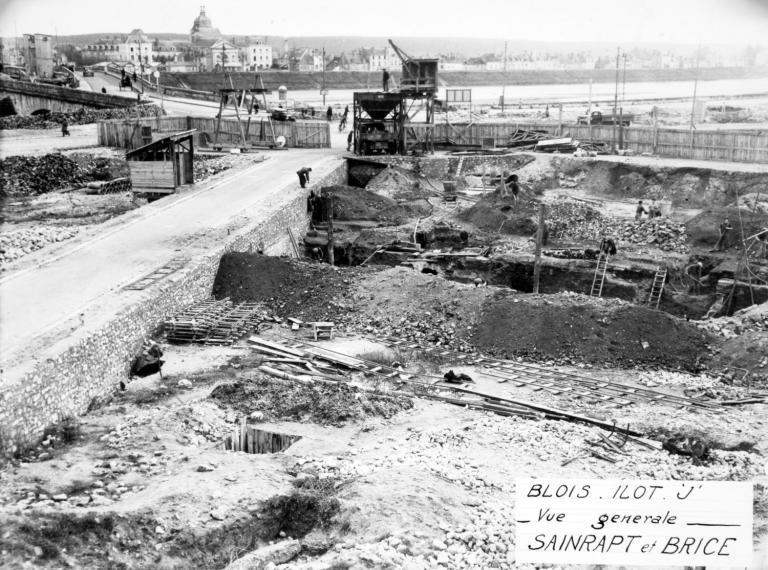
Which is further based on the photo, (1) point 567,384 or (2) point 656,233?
(2) point 656,233

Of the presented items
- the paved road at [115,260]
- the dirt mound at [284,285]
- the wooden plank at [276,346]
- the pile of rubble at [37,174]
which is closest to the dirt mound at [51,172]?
the pile of rubble at [37,174]

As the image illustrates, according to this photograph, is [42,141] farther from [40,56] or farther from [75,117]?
[40,56]

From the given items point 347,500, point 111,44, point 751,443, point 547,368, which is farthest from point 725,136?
point 111,44

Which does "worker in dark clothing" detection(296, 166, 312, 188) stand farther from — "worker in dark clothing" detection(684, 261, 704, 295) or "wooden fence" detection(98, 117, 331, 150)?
"worker in dark clothing" detection(684, 261, 704, 295)

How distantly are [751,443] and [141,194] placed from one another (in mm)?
22108

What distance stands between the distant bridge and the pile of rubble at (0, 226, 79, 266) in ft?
110

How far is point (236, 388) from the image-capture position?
15734mm

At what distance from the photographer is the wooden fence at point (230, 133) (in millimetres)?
43219

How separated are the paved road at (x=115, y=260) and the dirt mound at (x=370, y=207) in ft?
6.32

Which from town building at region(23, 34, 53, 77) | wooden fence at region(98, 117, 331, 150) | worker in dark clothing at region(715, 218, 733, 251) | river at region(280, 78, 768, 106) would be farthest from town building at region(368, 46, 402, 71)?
worker in dark clothing at region(715, 218, 733, 251)

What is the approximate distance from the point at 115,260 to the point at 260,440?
26.1 feet
